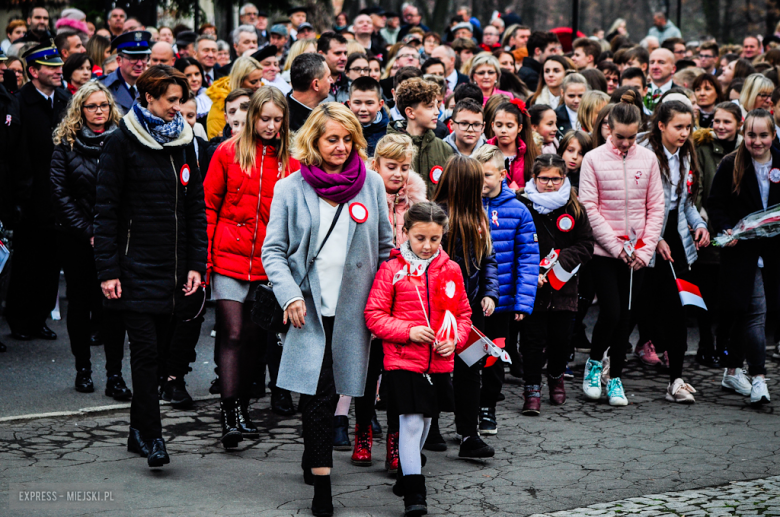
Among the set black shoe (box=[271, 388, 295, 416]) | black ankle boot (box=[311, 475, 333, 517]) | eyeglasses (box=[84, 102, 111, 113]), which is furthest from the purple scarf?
eyeglasses (box=[84, 102, 111, 113])

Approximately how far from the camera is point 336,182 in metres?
5.18

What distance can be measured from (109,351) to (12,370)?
1247mm

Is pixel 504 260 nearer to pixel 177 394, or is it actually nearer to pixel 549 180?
pixel 549 180

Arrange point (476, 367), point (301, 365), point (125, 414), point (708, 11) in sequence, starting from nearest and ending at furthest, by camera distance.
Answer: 1. point (301, 365)
2. point (476, 367)
3. point (125, 414)
4. point (708, 11)

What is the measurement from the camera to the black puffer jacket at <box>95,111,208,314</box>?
5598 mm

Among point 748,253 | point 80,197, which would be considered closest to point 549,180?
Result: point 748,253

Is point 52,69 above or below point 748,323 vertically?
above

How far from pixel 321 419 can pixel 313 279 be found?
722mm

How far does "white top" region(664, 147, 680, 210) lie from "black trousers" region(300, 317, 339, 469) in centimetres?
377

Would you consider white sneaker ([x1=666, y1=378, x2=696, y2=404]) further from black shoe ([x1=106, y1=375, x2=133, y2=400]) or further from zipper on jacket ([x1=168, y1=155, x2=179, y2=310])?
black shoe ([x1=106, y1=375, x2=133, y2=400])

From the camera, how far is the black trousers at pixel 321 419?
16.2 feet

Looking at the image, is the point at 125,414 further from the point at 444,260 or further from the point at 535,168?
the point at 535,168

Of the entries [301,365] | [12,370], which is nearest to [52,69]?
[12,370]

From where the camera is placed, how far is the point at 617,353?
24.3 ft
